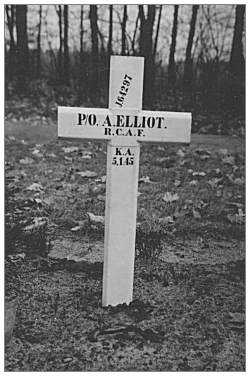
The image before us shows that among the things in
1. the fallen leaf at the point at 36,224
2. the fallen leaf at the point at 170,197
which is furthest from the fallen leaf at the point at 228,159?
the fallen leaf at the point at 36,224

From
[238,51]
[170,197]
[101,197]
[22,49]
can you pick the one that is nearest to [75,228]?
[101,197]

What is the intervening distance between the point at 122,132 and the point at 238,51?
1.14 m

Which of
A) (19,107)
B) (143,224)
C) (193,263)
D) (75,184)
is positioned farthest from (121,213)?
Answer: (19,107)

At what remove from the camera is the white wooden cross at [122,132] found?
170 cm

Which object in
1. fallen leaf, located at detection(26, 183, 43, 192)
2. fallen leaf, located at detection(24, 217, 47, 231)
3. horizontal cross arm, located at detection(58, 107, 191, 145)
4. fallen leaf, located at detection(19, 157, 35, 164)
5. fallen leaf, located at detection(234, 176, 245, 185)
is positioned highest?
horizontal cross arm, located at detection(58, 107, 191, 145)

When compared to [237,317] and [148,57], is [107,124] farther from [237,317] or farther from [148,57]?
[148,57]

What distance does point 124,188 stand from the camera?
5.77 ft

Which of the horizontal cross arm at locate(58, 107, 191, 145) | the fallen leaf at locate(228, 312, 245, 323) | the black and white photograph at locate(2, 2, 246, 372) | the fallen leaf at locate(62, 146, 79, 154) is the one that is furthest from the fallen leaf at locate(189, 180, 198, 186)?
the horizontal cross arm at locate(58, 107, 191, 145)

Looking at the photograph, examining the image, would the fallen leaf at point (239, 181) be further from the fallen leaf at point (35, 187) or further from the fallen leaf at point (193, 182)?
the fallen leaf at point (35, 187)

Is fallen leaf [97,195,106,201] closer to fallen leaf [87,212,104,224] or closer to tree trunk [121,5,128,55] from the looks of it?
fallen leaf [87,212,104,224]

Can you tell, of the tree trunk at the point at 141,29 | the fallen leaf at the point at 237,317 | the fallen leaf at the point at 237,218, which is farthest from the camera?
the fallen leaf at the point at 237,218

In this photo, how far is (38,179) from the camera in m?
2.83

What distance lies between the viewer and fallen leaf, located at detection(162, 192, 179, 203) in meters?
2.75

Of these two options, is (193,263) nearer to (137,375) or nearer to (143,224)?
(143,224)
